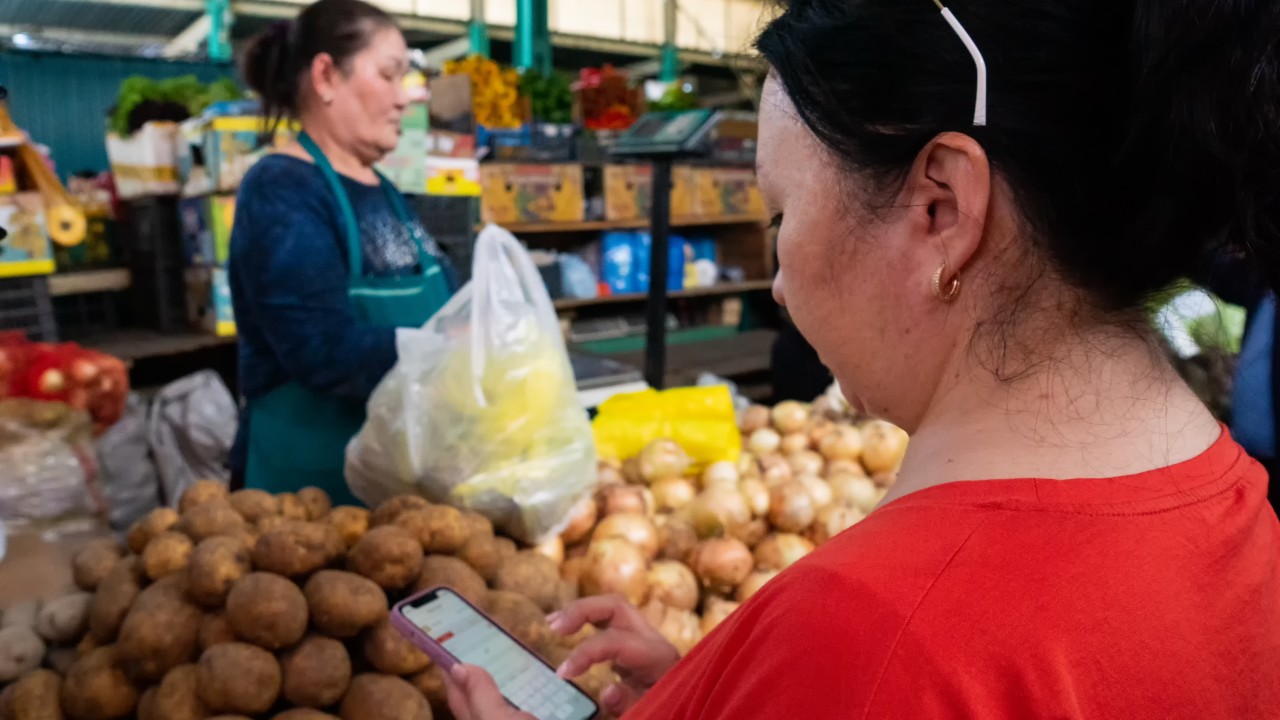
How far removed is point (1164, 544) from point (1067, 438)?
3.2 inches

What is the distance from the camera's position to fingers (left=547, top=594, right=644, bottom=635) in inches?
41.2

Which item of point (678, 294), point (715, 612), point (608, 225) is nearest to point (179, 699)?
point (715, 612)

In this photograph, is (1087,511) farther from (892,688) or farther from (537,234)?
(537,234)

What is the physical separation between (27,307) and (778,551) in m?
2.42

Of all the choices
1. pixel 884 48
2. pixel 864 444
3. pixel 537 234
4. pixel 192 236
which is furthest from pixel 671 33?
pixel 884 48

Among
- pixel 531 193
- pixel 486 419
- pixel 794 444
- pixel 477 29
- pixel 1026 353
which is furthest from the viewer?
pixel 477 29

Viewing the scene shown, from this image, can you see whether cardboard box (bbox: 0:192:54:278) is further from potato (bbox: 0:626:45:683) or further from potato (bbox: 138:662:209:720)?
potato (bbox: 138:662:209:720)

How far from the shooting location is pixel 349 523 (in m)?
1.38

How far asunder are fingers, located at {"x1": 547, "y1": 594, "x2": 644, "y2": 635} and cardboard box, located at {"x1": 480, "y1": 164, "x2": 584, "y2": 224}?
3996 millimetres

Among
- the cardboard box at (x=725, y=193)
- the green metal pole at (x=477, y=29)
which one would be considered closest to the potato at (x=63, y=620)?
the cardboard box at (x=725, y=193)

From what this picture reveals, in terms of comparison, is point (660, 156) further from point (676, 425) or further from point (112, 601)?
point (112, 601)

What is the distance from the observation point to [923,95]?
55 cm

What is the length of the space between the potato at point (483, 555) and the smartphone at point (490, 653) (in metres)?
0.25

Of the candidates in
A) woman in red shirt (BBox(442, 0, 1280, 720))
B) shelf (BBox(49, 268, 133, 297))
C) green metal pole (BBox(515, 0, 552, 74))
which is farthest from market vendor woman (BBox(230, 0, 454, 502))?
green metal pole (BBox(515, 0, 552, 74))
